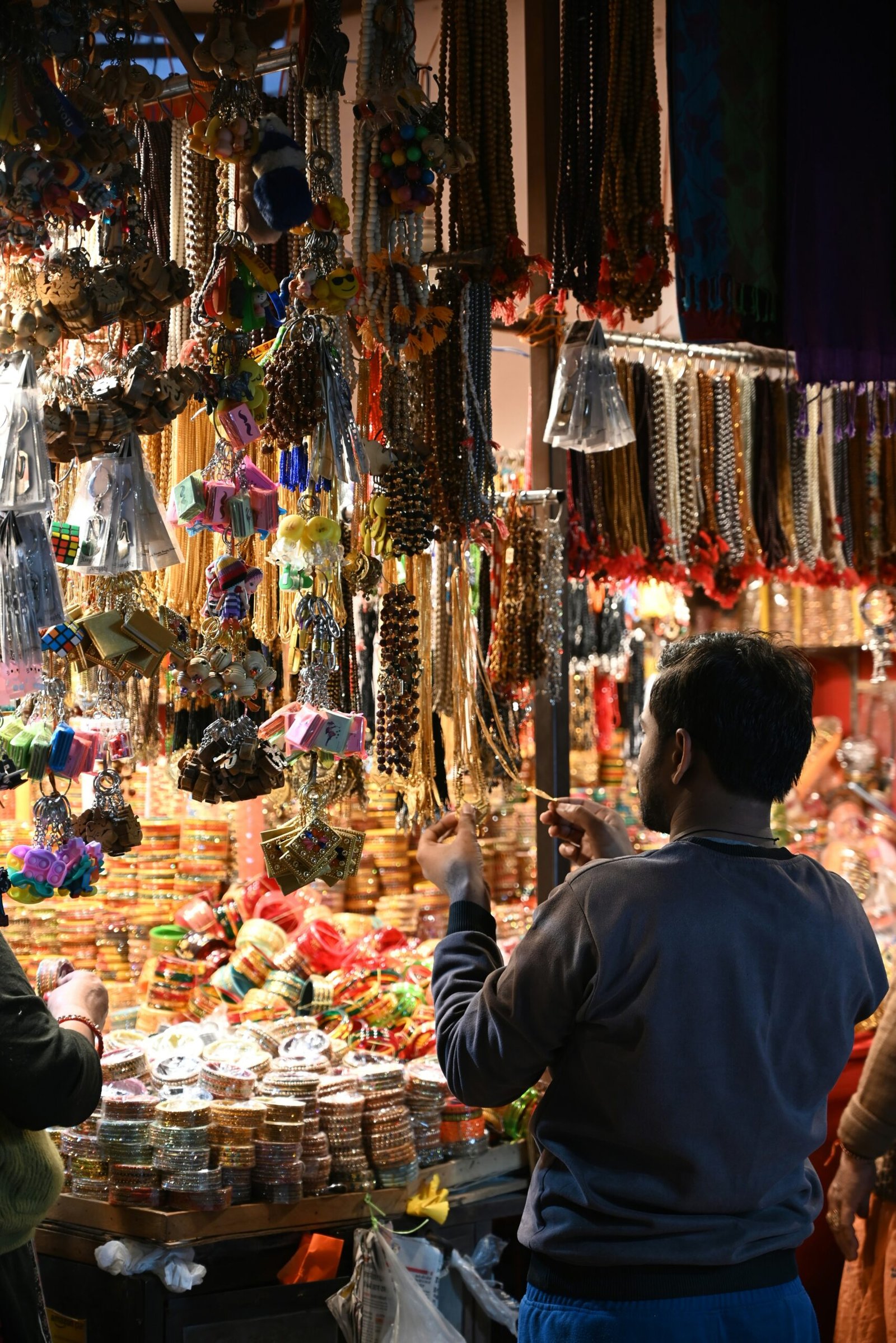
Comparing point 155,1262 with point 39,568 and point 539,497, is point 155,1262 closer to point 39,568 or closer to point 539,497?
point 39,568

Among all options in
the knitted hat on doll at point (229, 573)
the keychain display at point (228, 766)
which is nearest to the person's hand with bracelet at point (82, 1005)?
the keychain display at point (228, 766)

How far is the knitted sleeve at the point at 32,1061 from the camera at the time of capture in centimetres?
171

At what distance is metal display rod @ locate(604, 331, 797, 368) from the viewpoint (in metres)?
3.39

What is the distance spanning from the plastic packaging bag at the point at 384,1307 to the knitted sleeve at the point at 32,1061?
2.90ft

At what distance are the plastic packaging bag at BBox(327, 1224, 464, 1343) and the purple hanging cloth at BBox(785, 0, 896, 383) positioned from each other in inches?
79.8

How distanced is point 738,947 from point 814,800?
12.6ft

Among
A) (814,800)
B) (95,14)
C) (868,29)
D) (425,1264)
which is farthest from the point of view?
(814,800)

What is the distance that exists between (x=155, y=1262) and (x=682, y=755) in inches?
55.1

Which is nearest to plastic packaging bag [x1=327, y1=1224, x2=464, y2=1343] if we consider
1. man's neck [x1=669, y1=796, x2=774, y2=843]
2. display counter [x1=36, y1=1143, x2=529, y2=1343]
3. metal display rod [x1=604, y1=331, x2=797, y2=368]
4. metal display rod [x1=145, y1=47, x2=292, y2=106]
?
display counter [x1=36, y1=1143, x2=529, y2=1343]

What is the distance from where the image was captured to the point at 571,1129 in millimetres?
1680

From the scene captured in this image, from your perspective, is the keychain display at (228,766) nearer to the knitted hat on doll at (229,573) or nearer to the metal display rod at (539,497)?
the knitted hat on doll at (229,573)

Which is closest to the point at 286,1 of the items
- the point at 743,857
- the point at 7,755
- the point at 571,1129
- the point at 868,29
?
the point at 868,29

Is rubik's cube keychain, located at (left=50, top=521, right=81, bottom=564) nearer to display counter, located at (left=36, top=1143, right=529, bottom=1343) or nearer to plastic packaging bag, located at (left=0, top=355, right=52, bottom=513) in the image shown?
plastic packaging bag, located at (left=0, top=355, right=52, bottom=513)

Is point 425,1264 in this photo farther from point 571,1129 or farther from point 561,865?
point 571,1129
